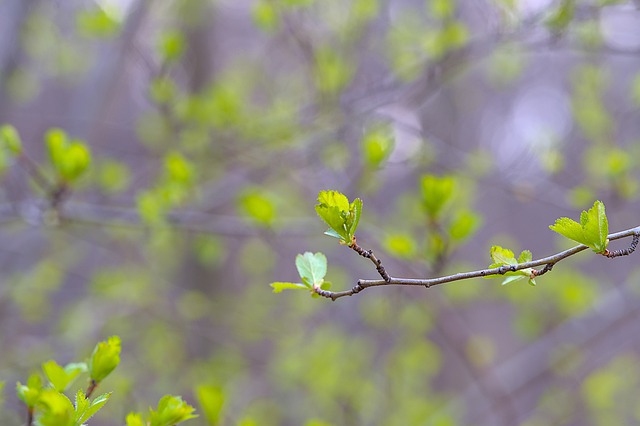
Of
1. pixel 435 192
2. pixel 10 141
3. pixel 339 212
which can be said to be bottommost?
pixel 339 212

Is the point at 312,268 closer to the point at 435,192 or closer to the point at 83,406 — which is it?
the point at 83,406

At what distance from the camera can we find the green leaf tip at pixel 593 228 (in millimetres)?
798

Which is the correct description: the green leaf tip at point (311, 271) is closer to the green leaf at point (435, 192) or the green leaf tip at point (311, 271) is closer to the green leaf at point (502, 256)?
the green leaf at point (502, 256)

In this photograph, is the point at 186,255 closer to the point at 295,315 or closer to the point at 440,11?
the point at 295,315

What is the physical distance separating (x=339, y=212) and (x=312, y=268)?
0.32ft

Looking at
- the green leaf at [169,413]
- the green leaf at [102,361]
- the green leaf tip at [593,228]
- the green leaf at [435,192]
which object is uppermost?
the green leaf at [435,192]

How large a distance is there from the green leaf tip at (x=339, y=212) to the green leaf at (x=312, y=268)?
5 centimetres

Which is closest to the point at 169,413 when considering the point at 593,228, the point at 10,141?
the point at 593,228

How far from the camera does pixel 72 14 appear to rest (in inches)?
130

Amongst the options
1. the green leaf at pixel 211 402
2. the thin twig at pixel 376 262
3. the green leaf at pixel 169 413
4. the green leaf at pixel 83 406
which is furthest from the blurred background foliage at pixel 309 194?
the thin twig at pixel 376 262

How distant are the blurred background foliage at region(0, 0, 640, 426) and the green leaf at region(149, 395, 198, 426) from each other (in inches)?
7.3

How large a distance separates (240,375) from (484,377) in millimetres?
1404

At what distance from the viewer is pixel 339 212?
87 centimetres

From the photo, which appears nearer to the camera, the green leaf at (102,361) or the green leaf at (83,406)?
the green leaf at (83,406)
